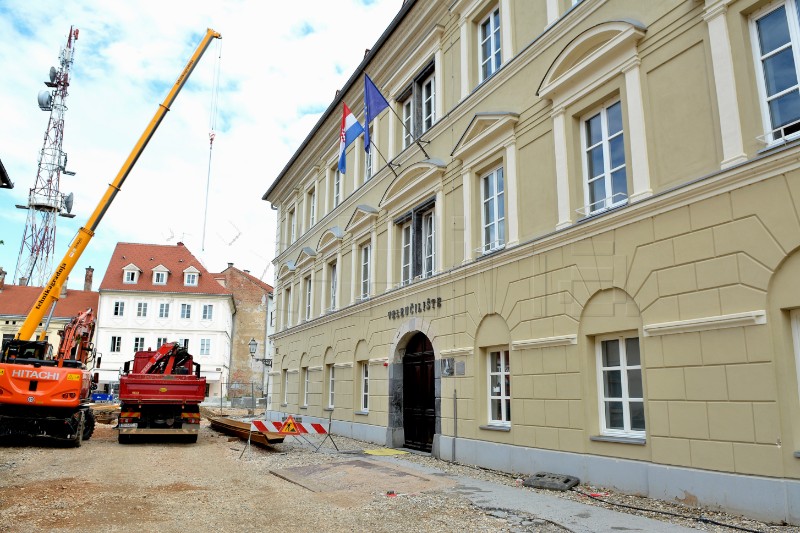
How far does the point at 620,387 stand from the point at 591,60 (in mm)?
5058

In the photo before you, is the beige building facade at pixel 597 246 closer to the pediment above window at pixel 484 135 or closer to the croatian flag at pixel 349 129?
the pediment above window at pixel 484 135

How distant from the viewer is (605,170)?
9.62 m

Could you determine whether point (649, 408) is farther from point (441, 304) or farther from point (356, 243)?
point (356, 243)

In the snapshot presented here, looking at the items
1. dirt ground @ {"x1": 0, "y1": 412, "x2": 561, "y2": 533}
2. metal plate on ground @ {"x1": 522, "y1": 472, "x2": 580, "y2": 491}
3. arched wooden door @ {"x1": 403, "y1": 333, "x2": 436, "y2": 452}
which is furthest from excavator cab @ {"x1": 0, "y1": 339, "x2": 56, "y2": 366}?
metal plate on ground @ {"x1": 522, "y1": 472, "x2": 580, "y2": 491}

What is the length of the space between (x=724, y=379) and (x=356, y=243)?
13.0 meters

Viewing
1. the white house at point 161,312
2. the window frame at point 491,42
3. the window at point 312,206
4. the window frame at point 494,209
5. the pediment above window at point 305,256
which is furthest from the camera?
the white house at point 161,312

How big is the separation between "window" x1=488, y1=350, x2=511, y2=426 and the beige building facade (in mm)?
57

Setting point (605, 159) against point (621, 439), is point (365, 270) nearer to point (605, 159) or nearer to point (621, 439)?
point (605, 159)

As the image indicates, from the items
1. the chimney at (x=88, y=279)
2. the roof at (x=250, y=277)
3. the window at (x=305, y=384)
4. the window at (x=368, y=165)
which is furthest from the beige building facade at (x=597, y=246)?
the chimney at (x=88, y=279)

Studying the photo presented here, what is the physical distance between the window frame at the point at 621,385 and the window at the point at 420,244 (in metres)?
5.62

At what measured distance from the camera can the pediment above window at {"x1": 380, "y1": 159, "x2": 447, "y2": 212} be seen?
14172 millimetres

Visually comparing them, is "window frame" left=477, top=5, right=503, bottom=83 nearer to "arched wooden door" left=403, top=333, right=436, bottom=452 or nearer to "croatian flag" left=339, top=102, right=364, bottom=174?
"croatian flag" left=339, top=102, right=364, bottom=174

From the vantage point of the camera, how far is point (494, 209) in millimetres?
12414

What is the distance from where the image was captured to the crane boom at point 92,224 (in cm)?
1655
